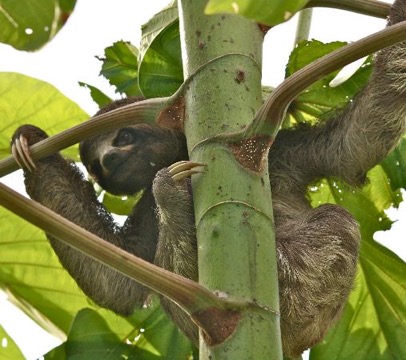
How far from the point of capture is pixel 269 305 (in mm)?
2816

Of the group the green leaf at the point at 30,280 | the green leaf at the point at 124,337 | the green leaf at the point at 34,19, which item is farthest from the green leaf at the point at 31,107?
the green leaf at the point at 34,19

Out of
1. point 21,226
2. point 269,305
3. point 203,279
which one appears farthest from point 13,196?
point 21,226

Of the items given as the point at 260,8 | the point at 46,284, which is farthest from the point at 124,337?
the point at 260,8

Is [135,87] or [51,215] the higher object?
[135,87]

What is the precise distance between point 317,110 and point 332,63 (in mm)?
2390

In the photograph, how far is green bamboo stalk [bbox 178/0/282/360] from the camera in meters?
2.78

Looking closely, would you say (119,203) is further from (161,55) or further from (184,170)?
(184,170)

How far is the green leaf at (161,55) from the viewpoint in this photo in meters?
4.50

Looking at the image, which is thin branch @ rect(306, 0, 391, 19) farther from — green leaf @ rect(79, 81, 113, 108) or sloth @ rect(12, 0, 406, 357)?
green leaf @ rect(79, 81, 113, 108)

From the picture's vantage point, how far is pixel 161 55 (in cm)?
471

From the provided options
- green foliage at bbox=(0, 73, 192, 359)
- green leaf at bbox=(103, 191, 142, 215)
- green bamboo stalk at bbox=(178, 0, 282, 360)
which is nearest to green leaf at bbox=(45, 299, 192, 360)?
green foliage at bbox=(0, 73, 192, 359)

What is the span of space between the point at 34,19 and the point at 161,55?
1.24 m

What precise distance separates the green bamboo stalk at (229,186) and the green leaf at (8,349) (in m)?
2.10

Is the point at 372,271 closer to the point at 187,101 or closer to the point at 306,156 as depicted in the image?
the point at 306,156
